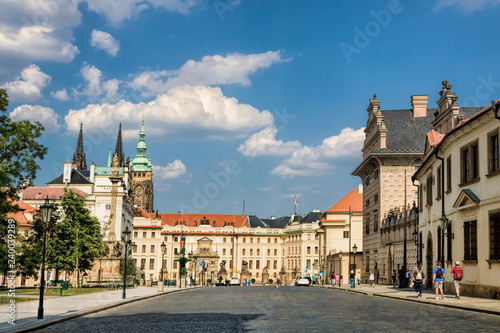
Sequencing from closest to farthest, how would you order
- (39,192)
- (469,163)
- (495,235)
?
(495,235) < (469,163) < (39,192)

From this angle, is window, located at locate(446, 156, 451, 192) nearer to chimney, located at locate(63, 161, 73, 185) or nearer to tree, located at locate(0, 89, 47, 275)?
tree, located at locate(0, 89, 47, 275)

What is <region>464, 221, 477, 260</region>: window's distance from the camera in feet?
102

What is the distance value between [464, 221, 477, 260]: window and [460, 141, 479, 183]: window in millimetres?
2282

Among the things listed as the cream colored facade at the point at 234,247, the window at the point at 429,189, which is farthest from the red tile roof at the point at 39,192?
the window at the point at 429,189

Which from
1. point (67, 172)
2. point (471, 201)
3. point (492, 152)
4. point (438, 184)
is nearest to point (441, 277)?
point (471, 201)

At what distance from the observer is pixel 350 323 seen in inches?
683

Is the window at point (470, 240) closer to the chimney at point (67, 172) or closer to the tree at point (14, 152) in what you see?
the tree at point (14, 152)

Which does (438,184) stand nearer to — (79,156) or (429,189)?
(429,189)

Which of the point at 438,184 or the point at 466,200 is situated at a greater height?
the point at 438,184

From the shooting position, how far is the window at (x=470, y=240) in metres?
31.2

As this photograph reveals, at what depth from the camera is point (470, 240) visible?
104ft

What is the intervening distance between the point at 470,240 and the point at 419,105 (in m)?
43.8

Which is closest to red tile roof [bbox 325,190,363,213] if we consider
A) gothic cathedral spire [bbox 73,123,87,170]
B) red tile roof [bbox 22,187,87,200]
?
red tile roof [bbox 22,187,87,200]

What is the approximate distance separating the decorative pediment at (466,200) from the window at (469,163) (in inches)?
28.4
